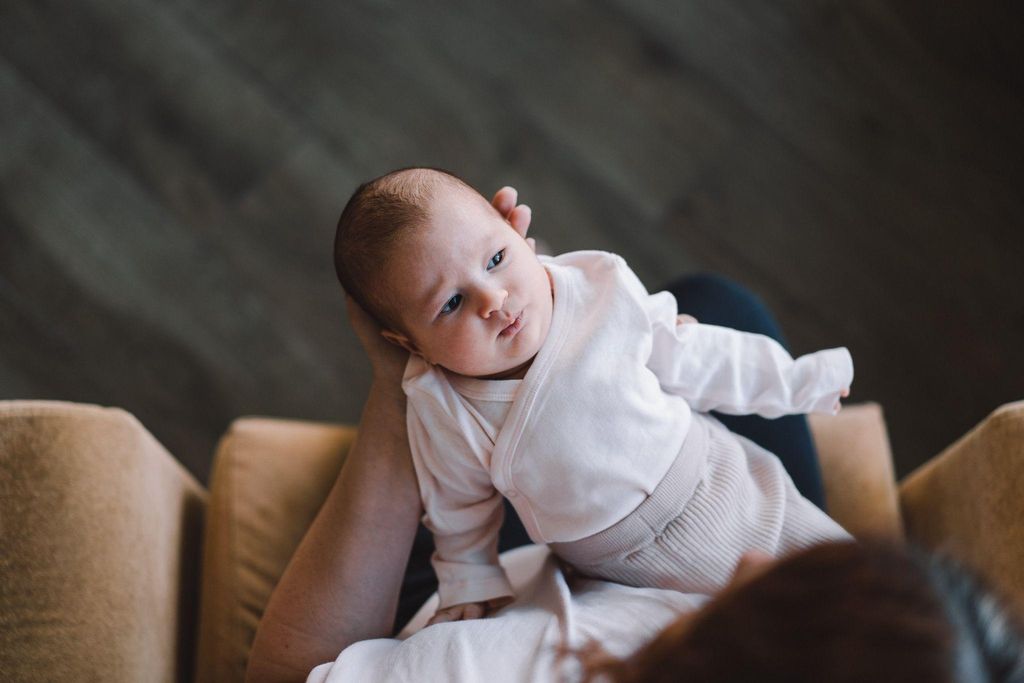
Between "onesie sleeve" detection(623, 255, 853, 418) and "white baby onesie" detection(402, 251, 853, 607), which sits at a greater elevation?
"onesie sleeve" detection(623, 255, 853, 418)

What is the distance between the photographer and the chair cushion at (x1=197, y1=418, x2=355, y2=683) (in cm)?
106

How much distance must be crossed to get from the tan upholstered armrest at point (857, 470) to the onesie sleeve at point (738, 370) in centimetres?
23

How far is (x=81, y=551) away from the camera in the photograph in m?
0.91

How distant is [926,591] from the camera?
540 mm

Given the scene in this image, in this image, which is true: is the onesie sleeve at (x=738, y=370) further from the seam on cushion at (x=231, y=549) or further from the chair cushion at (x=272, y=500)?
the seam on cushion at (x=231, y=549)

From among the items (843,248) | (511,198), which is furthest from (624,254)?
(511,198)

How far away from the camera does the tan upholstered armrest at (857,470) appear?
1.12m

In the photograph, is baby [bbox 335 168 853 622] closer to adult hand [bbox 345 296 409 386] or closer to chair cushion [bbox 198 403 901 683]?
adult hand [bbox 345 296 409 386]

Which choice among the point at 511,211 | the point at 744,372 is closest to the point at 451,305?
the point at 511,211

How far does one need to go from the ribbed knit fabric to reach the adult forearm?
214 millimetres

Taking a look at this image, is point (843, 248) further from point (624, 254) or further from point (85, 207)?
point (85, 207)

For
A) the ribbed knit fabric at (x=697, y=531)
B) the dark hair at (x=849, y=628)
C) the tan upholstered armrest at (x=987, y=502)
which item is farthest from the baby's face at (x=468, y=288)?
the tan upholstered armrest at (x=987, y=502)

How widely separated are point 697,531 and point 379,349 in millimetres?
440

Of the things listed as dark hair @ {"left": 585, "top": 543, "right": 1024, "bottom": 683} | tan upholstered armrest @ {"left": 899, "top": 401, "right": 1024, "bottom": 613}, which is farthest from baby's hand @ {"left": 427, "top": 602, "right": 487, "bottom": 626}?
tan upholstered armrest @ {"left": 899, "top": 401, "right": 1024, "bottom": 613}
